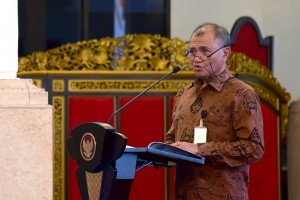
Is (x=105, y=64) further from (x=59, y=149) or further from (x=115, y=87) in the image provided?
(x=59, y=149)

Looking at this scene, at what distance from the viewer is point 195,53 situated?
330 cm

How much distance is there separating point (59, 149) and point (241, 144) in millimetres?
2592

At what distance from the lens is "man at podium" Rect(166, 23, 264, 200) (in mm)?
3221

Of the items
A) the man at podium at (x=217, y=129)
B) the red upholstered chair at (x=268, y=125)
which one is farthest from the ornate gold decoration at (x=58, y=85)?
the man at podium at (x=217, y=129)

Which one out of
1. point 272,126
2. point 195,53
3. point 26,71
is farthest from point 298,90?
point 195,53

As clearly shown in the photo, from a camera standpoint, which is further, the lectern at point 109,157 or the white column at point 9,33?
the white column at point 9,33

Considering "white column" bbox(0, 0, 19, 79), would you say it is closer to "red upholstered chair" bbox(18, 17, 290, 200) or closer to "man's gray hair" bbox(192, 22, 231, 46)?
"red upholstered chair" bbox(18, 17, 290, 200)

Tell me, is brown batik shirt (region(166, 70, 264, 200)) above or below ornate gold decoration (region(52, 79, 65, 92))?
below

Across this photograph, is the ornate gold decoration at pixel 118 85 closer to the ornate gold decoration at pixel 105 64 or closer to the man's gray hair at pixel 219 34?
the ornate gold decoration at pixel 105 64

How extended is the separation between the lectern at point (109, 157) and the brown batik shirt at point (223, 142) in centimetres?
14

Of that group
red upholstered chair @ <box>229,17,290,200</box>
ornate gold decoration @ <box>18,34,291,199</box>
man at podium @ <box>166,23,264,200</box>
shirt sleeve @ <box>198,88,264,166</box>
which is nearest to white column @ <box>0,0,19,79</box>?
ornate gold decoration @ <box>18,34,291,199</box>

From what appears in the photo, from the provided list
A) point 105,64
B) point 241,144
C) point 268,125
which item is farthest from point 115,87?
point 241,144

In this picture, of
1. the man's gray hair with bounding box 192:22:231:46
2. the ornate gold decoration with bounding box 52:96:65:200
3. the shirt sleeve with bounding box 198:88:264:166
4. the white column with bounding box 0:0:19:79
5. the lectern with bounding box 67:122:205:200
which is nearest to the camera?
the lectern with bounding box 67:122:205:200

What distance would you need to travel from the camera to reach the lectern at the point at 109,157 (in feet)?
9.89
